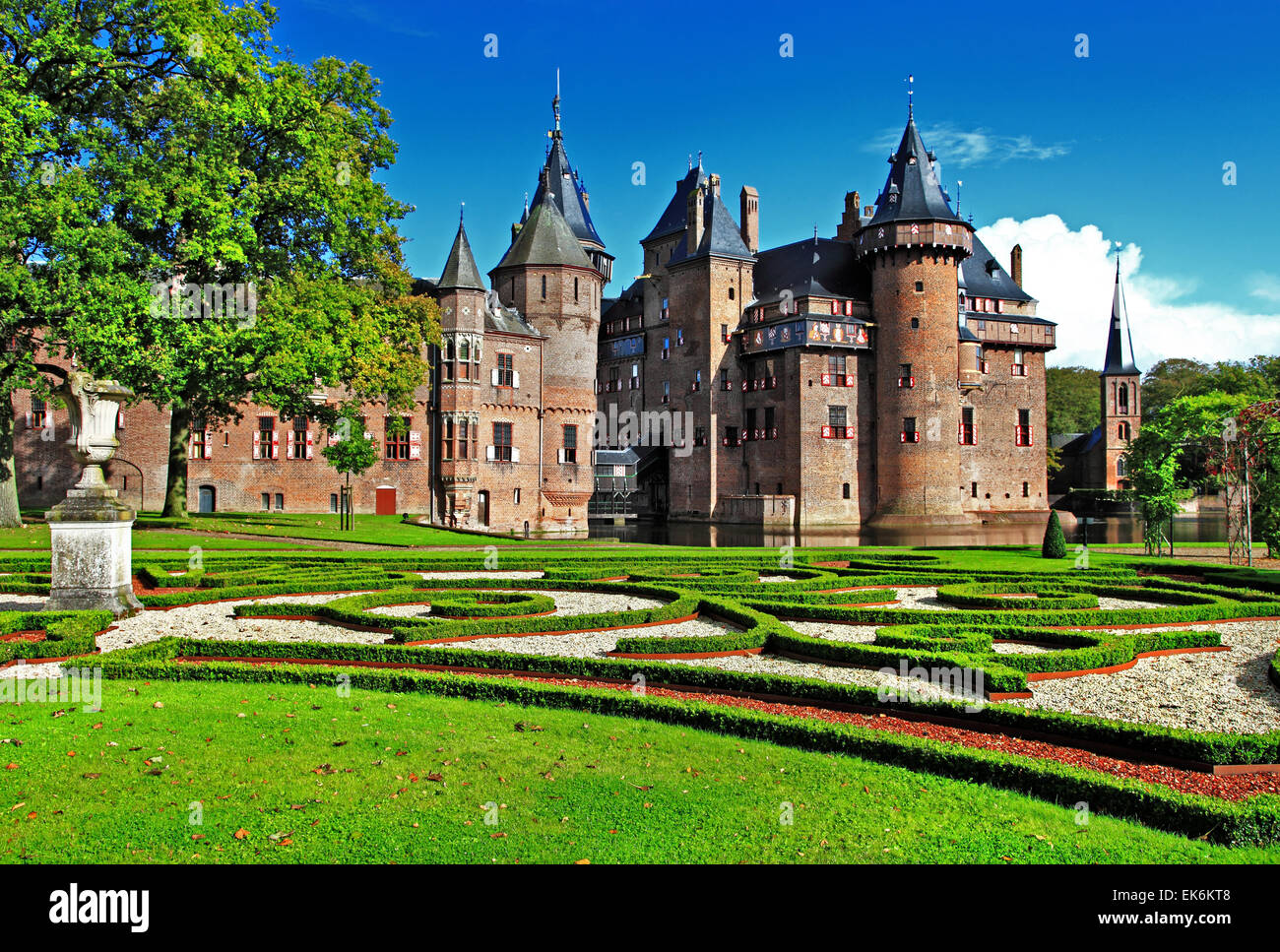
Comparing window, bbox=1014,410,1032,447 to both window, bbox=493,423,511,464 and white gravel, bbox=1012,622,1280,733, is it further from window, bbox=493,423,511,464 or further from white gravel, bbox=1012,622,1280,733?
white gravel, bbox=1012,622,1280,733

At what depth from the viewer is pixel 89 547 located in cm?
1180

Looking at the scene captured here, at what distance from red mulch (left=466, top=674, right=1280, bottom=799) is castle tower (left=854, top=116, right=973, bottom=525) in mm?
A: 46745

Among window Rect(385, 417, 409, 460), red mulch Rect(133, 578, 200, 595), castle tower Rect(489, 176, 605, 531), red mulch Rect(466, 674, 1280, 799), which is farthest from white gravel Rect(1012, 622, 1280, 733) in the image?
window Rect(385, 417, 409, 460)

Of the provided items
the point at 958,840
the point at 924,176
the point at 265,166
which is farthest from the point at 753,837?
the point at 924,176

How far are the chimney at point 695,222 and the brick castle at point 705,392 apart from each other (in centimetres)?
15

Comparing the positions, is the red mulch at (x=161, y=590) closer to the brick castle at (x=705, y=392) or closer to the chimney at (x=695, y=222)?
the brick castle at (x=705, y=392)

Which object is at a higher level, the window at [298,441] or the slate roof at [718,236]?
the slate roof at [718,236]

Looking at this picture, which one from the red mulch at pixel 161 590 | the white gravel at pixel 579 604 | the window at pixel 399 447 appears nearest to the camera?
the white gravel at pixel 579 604

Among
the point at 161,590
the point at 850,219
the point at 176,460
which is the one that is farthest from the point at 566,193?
the point at 161,590

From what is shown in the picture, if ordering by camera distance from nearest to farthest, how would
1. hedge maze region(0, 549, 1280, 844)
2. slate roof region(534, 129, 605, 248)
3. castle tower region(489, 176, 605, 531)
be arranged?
hedge maze region(0, 549, 1280, 844) < castle tower region(489, 176, 605, 531) < slate roof region(534, 129, 605, 248)

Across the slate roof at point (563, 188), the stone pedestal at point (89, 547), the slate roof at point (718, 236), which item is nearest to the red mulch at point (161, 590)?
the stone pedestal at point (89, 547)

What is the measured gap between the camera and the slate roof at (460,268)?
43.3m

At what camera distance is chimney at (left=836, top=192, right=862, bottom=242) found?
6328cm

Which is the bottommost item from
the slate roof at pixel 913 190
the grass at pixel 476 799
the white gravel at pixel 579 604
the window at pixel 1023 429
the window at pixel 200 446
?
the grass at pixel 476 799
